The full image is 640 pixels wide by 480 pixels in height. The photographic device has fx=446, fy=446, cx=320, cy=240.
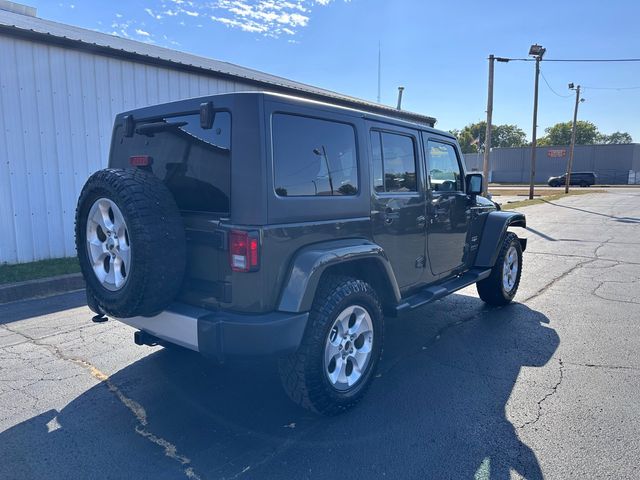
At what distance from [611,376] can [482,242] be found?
1954 millimetres

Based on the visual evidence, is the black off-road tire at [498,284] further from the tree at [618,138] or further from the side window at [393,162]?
the tree at [618,138]

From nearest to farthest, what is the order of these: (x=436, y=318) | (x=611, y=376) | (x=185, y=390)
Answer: (x=185, y=390) → (x=611, y=376) → (x=436, y=318)

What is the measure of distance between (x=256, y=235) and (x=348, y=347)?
3.81 ft

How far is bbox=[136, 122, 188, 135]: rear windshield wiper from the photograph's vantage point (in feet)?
9.98

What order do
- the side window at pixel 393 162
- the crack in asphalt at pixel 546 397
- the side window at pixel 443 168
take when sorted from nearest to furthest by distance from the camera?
the crack in asphalt at pixel 546 397 → the side window at pixel 393 162 → the side window at pixel 443 168

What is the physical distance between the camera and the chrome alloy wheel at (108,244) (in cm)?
282

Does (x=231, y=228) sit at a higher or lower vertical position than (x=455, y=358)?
higher

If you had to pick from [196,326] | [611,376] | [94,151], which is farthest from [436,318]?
[94,151]

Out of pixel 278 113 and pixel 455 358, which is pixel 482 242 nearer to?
pixel 455 358

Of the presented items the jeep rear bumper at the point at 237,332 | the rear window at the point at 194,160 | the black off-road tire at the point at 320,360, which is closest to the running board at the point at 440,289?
the black off-road tire at the point at 320,360

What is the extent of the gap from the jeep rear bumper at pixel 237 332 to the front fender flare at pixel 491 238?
312cm

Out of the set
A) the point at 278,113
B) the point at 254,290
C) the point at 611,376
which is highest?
the point at 278,113

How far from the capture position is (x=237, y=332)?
2594 millimetres

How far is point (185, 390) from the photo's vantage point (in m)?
3.40
